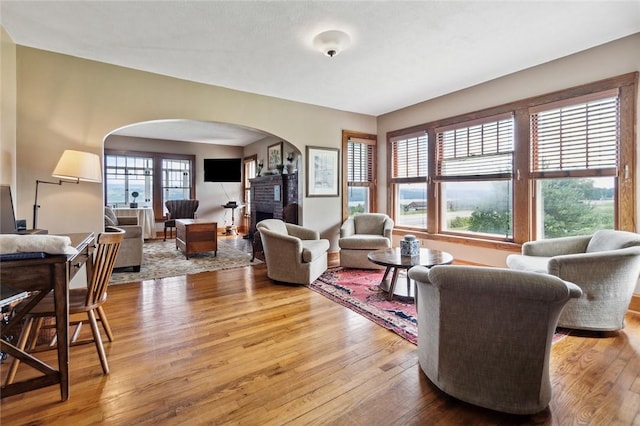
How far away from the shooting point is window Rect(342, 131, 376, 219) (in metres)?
5.50

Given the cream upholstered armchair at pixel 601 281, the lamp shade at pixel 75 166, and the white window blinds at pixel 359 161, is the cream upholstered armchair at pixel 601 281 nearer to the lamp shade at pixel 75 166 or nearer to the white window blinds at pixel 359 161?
the white window blinds at pixel 359 161

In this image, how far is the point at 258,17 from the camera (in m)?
2.58

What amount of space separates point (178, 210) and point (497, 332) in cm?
772

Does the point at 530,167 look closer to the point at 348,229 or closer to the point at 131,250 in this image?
the point at 348,229

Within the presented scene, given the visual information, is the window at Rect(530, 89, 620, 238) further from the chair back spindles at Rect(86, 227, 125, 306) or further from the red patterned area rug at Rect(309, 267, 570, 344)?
the chair back spindles at Rect(86, 227, 125, 306)

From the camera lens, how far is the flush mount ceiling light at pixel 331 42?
281cm

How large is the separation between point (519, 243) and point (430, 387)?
285 cm

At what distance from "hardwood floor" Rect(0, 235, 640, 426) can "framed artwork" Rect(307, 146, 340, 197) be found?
8.53ft

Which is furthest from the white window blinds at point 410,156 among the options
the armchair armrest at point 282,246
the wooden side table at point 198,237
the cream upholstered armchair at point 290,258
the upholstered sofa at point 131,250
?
the upholstered sofa at point 131,250

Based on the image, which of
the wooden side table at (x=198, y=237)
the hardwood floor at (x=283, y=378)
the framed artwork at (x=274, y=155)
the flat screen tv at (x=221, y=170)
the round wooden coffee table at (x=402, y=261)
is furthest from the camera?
the flat screen tv at (x=221, y=170)

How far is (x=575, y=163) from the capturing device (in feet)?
11.1

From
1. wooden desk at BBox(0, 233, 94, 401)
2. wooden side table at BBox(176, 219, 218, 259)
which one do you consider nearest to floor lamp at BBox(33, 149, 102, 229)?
wooden desk at BBox(0, 233, 94, 401)

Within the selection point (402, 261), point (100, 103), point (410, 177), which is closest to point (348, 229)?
point (410, 177)

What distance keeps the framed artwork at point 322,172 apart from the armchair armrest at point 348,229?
0.65m
